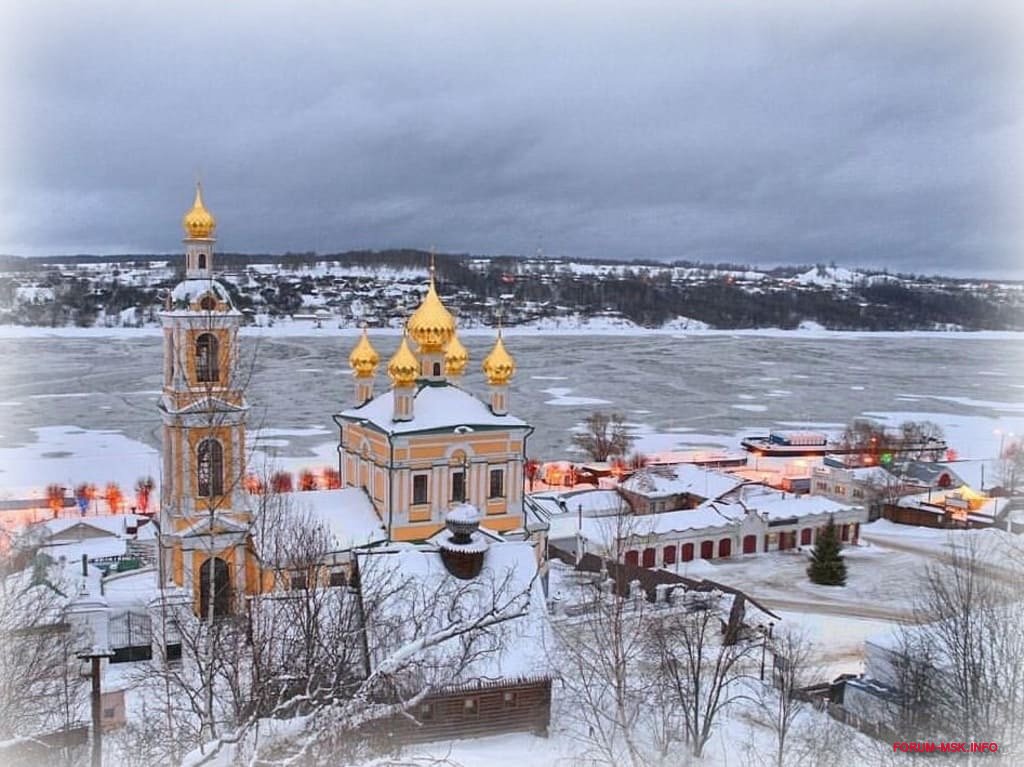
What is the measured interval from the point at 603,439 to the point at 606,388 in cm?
1456

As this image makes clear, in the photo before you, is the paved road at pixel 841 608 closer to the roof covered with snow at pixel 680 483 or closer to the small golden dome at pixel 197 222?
the roof covered with snow at pixel 680 483

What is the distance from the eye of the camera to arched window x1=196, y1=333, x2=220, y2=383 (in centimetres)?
1097

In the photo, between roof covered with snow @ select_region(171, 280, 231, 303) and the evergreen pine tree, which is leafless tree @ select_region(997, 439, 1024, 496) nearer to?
the evergreen pine tree

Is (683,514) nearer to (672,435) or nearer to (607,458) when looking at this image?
(607,458)

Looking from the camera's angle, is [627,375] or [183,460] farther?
[627,375]

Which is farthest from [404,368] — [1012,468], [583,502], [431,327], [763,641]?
[1012,468]

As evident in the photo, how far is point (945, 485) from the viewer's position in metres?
25.0

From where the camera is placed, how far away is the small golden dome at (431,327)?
1388 cm

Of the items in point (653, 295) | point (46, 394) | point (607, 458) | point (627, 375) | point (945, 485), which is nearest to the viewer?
point (945, 485)

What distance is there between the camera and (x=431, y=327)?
1388 cm

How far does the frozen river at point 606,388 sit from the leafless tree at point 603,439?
2.50 feet

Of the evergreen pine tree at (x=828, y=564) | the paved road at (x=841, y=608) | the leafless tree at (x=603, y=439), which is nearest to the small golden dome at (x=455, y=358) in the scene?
the paved road at (x=841, y=608)

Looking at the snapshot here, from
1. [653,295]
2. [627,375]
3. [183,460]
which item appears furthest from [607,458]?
[653,295]

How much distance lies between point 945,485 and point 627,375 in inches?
957
